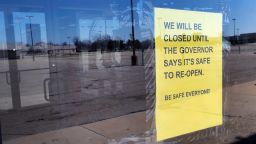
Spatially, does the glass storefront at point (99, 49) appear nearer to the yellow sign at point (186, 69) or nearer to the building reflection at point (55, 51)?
the building reflection at point (55, 51)

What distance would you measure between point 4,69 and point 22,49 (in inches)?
23.8

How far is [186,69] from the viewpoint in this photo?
10.9 ft

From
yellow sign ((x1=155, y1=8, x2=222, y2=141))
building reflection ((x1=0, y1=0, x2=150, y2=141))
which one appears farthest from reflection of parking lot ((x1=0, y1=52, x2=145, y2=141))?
yellow sign ((x1=155, y1=8, x2=222, y2=141))

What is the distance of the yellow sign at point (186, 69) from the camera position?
314 cm

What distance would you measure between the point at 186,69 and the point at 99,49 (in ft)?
8.69

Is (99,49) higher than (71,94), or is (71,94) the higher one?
(99,49)

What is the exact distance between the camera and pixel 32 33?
458 centimetres

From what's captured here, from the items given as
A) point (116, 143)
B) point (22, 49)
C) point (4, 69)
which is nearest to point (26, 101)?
point (4, 69)

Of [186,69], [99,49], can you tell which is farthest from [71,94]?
[186,69]

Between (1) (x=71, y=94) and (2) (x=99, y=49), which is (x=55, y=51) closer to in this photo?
(2) (x=99, y=49)

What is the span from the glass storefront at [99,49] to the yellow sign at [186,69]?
11cm

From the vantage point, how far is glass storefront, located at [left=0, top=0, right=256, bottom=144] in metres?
3.66

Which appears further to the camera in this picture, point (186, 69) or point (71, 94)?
point (71, 94)

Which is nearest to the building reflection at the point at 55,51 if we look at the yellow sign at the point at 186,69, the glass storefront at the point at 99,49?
the glass storefront at the point at 99,49
